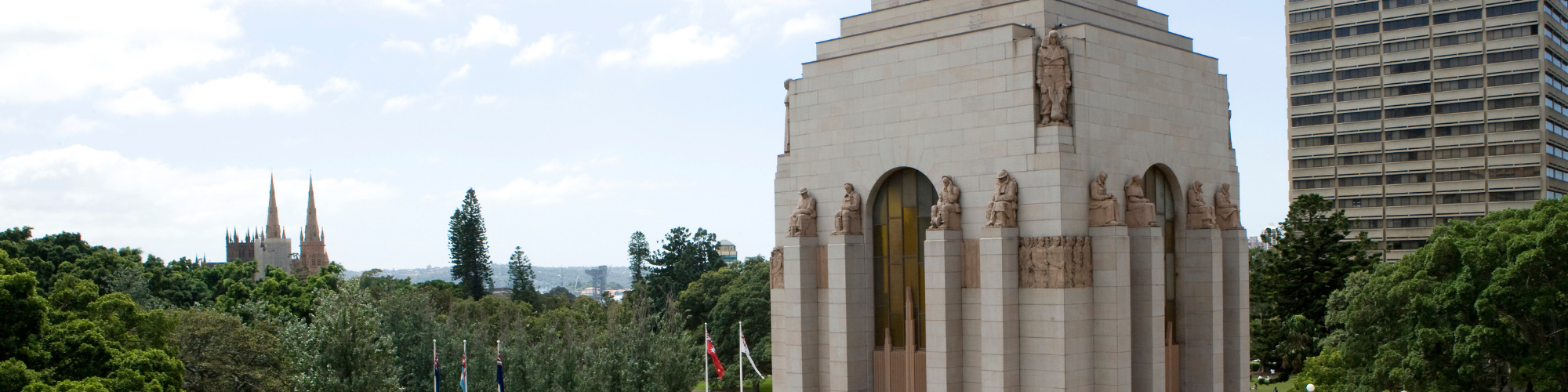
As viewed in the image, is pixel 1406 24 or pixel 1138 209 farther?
pixel 1406 24

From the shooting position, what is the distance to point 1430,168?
89.3 metres

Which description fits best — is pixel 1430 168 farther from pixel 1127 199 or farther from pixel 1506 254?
pixel 1127 199

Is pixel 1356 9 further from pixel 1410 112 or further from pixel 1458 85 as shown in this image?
pixel 1458 85

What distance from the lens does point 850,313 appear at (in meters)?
23.9

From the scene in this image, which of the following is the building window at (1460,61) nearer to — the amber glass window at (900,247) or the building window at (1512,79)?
the building window at (1512,79)

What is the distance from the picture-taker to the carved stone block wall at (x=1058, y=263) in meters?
21.5

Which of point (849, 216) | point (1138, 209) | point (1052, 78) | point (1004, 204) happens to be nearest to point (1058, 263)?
point (1004, 204)

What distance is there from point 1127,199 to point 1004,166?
8.49 ft

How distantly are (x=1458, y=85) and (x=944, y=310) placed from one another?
80.2m

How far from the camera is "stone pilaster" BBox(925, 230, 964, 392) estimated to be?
22.3 m

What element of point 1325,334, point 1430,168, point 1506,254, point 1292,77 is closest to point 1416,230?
point 1430,168

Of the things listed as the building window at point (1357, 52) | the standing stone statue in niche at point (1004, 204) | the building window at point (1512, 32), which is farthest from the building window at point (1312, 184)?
the standing stone statue in niche at point (1004, 204)

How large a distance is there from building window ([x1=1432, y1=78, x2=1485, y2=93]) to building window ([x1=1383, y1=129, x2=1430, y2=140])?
3171 millimetres

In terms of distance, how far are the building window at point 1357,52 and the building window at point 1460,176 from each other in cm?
1007
